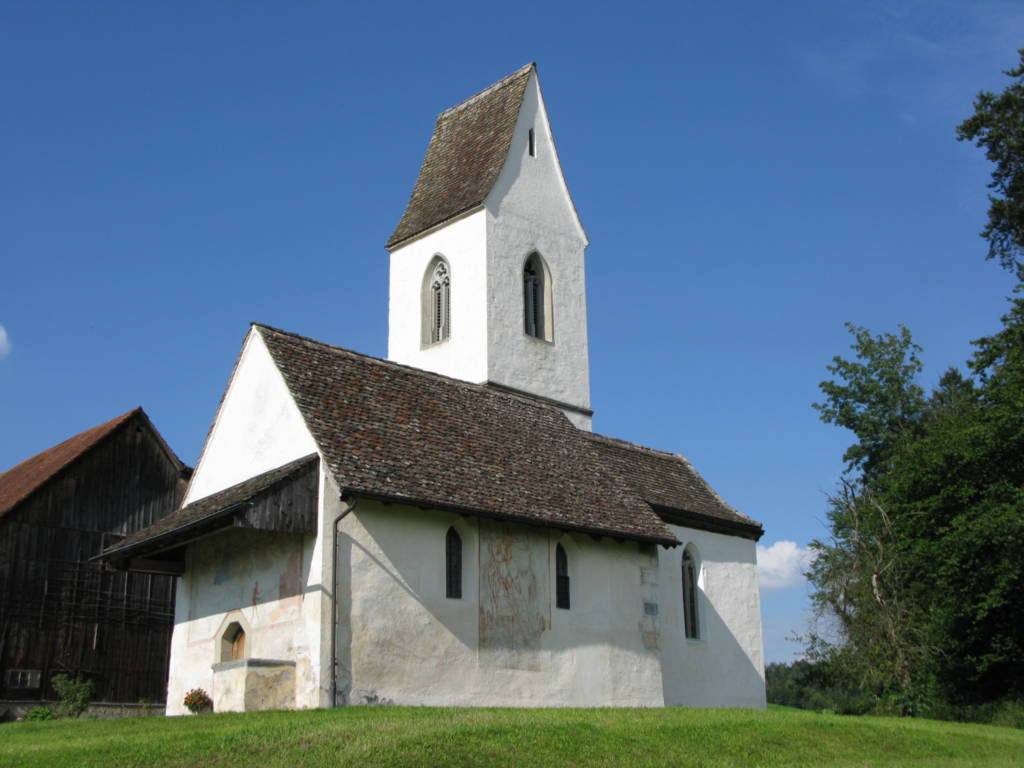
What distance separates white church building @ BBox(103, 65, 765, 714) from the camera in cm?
1909

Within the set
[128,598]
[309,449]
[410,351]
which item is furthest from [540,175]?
[128,598]

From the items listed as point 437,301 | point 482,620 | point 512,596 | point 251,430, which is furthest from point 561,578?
point 437,301

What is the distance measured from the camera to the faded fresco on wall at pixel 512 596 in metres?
20.9

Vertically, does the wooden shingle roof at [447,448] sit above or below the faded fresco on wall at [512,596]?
above

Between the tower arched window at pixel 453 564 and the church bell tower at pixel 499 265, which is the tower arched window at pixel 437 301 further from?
the tower arched window at pixel 453 564

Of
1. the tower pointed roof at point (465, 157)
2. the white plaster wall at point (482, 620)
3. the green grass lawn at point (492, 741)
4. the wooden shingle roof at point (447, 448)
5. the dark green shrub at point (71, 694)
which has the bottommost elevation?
the green grass lawn at point (492, 741)

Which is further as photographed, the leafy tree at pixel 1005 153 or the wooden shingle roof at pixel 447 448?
the leafy tree at pixel 1005 153

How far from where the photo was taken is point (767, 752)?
1581 cm

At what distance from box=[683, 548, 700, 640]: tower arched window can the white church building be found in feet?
0.19

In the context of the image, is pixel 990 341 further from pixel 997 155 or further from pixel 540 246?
pixel 540 246

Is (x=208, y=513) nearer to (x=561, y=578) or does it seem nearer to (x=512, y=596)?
(x=512, y=596)

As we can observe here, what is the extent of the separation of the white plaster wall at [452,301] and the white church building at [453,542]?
89mm

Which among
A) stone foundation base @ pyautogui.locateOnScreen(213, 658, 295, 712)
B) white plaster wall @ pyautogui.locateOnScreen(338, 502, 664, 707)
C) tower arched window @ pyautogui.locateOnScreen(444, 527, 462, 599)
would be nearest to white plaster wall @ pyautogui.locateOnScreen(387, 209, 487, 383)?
white plaster wall @ pyautogui.locateOnScreen(338, 502, 664, 707)

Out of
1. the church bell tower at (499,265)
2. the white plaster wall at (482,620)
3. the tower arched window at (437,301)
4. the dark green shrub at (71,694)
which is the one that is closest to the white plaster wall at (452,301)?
the church bell tower at (499,265)
